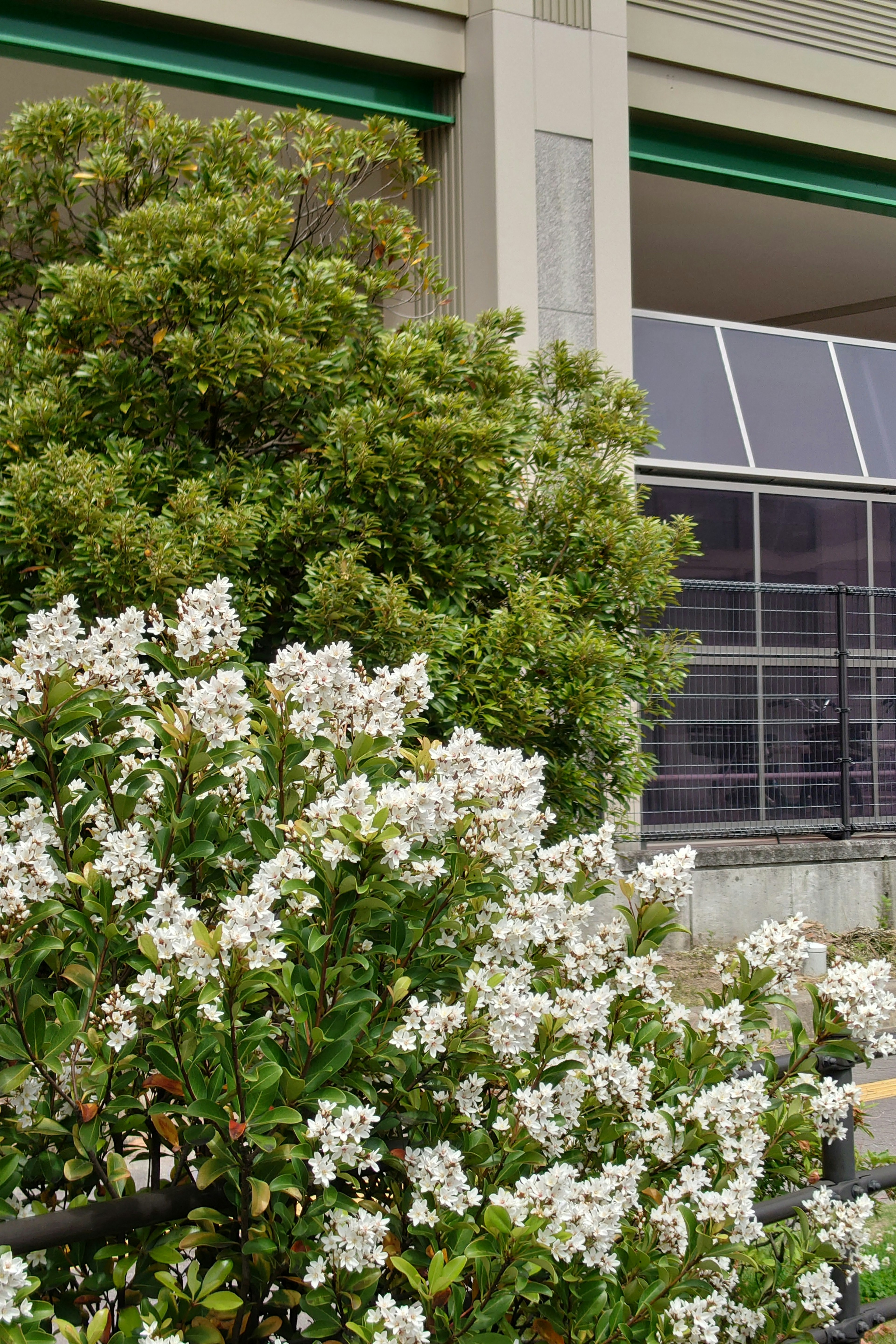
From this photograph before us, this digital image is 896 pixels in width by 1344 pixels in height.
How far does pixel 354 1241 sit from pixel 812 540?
1049cm

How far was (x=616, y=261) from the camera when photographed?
10.3m

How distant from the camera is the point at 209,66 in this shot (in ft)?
30.7

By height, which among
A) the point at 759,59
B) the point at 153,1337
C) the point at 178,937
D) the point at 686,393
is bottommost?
the point at 153,1337

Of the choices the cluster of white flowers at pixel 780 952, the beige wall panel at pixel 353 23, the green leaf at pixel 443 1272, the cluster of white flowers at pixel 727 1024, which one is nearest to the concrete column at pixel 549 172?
the beige wall panel at pixel 353 23

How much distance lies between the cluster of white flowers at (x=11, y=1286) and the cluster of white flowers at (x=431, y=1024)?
2.15 feet

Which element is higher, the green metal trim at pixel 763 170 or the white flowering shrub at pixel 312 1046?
the green metal trim at pixel 763 170

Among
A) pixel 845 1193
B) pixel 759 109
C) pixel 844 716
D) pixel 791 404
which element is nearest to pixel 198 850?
pixel 845 1193

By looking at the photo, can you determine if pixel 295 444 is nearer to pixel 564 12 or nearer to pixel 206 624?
pixel 206 624

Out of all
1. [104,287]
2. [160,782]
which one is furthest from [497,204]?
[160,782]

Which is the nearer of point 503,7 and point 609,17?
point 503,7

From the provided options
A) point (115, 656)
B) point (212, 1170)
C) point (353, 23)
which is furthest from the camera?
point (353, 23)

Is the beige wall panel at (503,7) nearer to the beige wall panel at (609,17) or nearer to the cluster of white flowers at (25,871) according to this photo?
the beige wall panel at (609,17)

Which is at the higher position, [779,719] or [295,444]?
[295,444]

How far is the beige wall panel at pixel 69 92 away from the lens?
9438 mm
